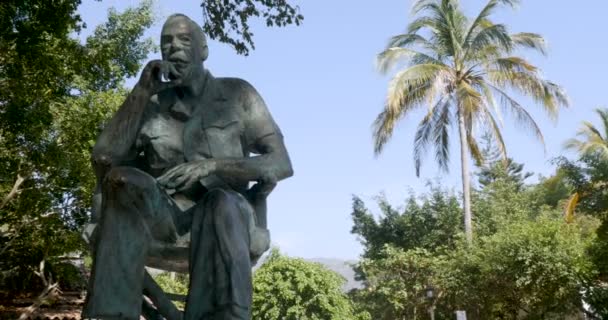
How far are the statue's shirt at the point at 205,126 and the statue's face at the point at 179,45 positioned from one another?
16cm

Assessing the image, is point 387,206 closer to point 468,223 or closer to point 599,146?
point 468,223

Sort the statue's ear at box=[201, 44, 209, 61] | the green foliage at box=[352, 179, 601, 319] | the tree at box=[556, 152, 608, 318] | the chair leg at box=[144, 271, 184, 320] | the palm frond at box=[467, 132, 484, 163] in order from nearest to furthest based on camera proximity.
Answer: the chair leg at box=[144, 271, 184, 320], the statue's ear at box=[201, 44, 209, 61], the tree at box=[556, 152, 608, 318], the green foliage at box=[352, 179, 601, 319], the palm frond at box=[467, 132, 484, 163]

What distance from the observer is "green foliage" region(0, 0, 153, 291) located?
34.3 feet

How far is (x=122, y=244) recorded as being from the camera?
8.95 ft

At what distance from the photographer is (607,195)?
1842 centimetres

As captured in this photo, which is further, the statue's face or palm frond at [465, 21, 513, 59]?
palm frond at [465, 21, 513, 59]

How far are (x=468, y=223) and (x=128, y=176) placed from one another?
19194 millimetres

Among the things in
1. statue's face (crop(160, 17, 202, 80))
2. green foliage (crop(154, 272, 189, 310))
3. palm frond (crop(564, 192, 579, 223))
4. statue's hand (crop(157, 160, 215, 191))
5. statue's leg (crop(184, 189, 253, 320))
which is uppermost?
palm frond (crop(564, 192, 579, 223))

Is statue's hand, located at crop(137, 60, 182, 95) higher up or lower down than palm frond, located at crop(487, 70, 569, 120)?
lower down

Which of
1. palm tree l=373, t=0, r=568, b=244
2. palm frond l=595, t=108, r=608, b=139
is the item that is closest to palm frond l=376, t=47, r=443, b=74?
palm tree l=373, t=0, r=568, b=244

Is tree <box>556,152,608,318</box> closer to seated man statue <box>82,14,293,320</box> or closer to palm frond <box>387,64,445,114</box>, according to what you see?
palm frond <box>387,64,445,114</box>

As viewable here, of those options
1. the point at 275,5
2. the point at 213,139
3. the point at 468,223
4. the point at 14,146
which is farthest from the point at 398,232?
the point at 213,139

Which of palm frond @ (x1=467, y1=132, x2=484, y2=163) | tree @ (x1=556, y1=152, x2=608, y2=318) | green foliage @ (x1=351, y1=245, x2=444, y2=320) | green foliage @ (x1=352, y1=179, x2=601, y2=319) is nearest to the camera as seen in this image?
tree @ (x1=556, y1=152, x2=608, y2=318)

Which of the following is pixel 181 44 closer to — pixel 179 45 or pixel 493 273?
pixel 179 45
